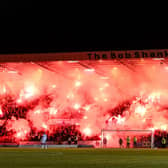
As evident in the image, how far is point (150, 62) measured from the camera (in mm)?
33031

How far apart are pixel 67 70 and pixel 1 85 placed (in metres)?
4.92

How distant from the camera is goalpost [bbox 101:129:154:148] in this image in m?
33.2

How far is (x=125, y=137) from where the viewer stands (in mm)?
34062

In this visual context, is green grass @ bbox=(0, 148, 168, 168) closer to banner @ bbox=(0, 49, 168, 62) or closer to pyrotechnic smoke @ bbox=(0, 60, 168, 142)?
banner @ bbox=(0, 49, 168, 62)

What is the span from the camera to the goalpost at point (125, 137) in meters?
33.2

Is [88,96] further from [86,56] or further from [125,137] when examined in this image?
[86,56]

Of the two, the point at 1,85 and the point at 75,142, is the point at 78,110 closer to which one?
the point at 75,142

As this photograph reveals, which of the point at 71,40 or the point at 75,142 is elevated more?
the point at 71,40

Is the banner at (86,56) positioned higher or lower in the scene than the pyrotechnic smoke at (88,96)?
higher

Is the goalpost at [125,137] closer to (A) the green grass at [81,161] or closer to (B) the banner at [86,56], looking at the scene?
(B) the banner at [86,56]

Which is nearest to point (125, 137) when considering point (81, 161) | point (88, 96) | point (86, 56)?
point (88, 96)

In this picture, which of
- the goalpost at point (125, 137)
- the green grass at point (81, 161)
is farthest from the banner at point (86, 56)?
the green grass at point (81, 161)

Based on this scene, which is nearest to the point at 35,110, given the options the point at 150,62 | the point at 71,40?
the point at 71,40

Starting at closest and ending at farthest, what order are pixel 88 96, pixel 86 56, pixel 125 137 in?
pixel 86 56 < pixel 125 137 < pixel 88 96
